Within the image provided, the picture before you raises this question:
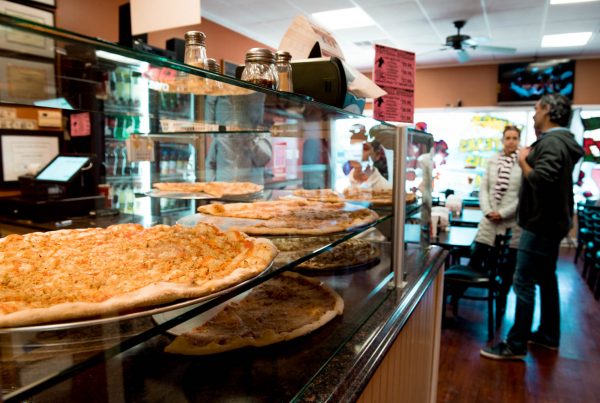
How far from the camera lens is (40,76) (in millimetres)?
594

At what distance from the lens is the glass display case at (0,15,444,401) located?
515 millimetres

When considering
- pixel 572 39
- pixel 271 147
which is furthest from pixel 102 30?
pixel 572 39

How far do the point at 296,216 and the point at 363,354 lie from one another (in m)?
0.50

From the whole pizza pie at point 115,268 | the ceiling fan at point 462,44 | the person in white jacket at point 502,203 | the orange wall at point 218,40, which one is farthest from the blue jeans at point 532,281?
the orange wall at point 218,40

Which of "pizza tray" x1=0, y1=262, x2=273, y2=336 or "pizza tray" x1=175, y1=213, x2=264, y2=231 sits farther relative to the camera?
"pizza tray" x1=175, y1=213, x2=264, y2=231

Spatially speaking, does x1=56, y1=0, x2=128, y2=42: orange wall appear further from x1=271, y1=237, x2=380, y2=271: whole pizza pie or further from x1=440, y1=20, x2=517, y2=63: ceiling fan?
x1=440, y1=20, x2=517, y2=63: ceiling fan

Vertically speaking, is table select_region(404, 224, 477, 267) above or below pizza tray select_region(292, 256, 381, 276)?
below

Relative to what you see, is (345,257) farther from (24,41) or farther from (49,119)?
(49,119)

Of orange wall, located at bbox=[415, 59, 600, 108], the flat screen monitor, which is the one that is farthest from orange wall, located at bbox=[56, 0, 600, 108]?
the flat screen monitor

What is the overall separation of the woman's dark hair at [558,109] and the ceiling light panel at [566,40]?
3.93 m

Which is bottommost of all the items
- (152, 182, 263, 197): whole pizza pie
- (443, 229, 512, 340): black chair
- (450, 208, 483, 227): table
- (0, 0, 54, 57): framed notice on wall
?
(443, 229, 512, 340): black chair

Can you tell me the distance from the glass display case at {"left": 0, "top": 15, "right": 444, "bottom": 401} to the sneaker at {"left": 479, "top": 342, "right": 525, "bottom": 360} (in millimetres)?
1400

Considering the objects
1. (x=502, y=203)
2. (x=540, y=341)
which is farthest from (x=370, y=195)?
(x=502, y=203)

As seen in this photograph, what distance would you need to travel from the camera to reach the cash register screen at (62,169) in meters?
2.31
